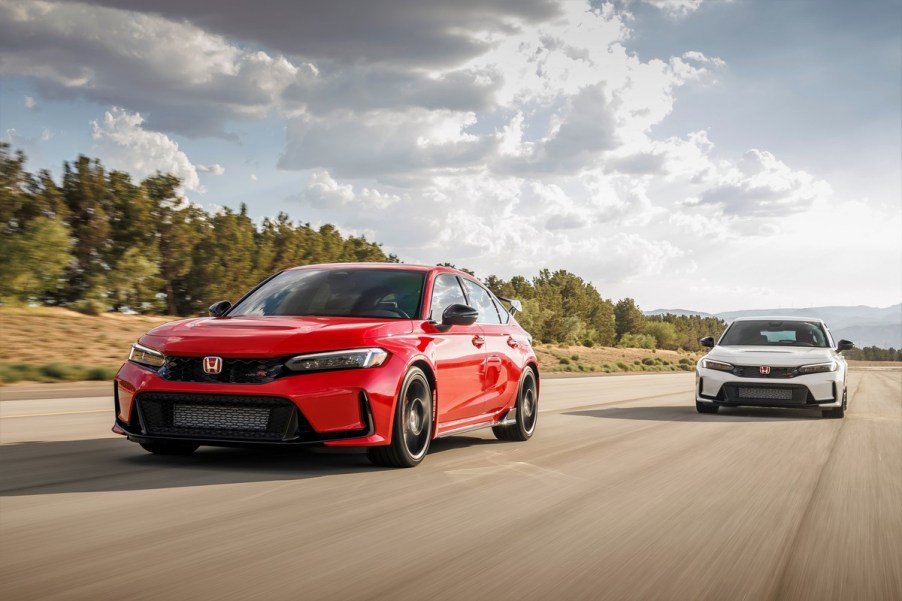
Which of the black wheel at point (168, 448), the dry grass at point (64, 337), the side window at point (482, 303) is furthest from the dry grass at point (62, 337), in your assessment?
the black wheel at point (168, 448)

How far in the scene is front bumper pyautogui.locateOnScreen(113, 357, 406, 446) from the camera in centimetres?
→ 690

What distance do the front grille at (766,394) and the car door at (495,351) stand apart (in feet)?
19.9

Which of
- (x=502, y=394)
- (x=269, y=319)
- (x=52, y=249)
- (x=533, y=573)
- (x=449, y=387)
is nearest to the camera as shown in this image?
(x=533, y=573)

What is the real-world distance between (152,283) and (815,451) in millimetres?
53745

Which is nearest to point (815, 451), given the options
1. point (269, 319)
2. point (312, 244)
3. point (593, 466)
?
point (593, 466)

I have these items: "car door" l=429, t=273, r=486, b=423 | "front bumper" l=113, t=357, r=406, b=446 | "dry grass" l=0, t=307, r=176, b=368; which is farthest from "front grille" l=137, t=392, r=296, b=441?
"dry grass" l=0, t=307, r=176, b=368

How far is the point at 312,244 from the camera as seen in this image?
3135 inches

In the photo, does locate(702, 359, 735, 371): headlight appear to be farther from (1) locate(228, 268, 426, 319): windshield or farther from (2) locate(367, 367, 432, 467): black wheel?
(2) locate(367, 367, 432, 467): black wheel

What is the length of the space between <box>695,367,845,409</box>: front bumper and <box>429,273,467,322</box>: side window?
282 inches

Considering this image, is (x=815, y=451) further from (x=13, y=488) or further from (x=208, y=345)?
(x=13, y=488)

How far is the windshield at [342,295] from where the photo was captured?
8.27 meters

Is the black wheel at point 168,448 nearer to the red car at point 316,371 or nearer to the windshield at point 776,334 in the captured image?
the red car at point 316,371

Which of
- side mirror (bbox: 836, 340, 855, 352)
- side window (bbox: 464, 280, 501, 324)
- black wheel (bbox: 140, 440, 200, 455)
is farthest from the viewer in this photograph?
side mirror (bbox: 836, 340, 855, 352)

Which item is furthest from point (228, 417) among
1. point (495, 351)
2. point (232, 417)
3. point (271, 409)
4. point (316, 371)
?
point (495, 351)
